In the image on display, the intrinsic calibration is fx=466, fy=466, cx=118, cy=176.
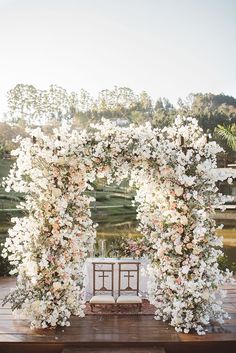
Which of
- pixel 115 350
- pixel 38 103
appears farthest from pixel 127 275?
pixel 38 103

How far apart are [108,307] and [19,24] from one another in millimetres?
12657

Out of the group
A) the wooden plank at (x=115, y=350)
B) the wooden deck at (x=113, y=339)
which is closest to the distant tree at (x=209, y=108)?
the wooden deck at (x=113, y=339)

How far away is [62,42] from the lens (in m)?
19.1

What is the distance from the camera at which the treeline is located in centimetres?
2684

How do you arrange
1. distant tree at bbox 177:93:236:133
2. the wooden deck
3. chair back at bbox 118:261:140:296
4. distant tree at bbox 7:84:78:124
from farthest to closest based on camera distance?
1. distant tree at bbox 7:84:78:124
2. distant tree at bbox 177:93:236:133
3. chair back at bbox 118:261:140:296
4. the wooden deck

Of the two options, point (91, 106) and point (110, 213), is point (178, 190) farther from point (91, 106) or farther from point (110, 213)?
point (91, 106)

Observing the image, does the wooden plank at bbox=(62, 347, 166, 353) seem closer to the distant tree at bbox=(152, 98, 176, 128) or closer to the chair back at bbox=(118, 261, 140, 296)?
the chair back at bbox=(118, 261, 140, 296)

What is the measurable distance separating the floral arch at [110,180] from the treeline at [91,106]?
19935 millimetres

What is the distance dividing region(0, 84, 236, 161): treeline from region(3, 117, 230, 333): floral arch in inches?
785

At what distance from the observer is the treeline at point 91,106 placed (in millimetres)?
26844

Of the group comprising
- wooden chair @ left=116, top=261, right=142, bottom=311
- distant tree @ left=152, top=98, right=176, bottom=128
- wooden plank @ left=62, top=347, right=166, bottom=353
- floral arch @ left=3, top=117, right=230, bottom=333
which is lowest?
wooden plank @ left=62, top=347, right=166, bottom=353

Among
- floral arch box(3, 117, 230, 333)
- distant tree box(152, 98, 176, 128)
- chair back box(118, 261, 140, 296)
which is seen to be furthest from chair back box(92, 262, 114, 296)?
distant tree box(152, 98, 176, 128)

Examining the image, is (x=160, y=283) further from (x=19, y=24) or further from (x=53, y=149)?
(x=19, y=24)

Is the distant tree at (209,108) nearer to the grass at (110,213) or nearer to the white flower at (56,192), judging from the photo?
the grass at (110,213)
